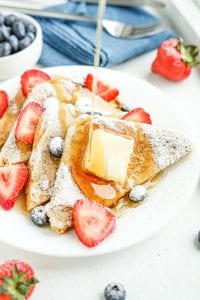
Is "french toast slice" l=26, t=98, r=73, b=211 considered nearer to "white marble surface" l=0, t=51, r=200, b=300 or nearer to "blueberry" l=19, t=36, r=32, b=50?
"white marble surface" l=0, t=51, r=200, b=300

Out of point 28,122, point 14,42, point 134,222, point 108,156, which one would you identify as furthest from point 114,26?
point 134,222

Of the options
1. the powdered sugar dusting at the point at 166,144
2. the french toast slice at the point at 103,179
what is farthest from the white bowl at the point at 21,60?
the powdered sugar dusting at the point at 166,144

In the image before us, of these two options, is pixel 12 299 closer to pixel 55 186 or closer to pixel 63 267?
pixel 63 267

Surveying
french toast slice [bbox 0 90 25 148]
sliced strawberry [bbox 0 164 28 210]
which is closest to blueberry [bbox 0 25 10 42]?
french toast slice [bbox 0 90 25 148]

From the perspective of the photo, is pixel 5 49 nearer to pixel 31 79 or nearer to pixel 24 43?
pixel 24 43

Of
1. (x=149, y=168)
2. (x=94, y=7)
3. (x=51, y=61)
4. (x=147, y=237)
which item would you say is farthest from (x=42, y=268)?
(x=94, y=7)
